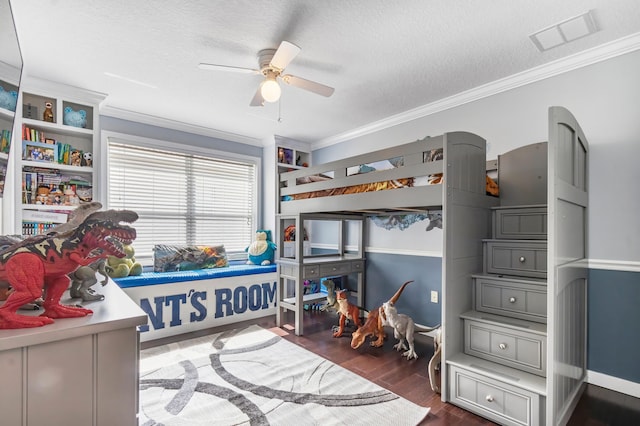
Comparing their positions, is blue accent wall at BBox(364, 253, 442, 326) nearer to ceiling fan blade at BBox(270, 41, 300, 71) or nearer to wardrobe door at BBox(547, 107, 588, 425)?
wardrobe door at BBox(547, 107, 588, 425)

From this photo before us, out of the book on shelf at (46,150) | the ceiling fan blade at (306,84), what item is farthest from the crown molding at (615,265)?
the book on shelf at (46,150)

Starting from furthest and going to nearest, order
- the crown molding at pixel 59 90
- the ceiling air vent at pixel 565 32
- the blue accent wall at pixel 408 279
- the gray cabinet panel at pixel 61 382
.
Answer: the blue accent wall at pixel 408 279 → the crown molding at pixel 59 90 → the ceiling air vent at pixel 565 32 → the gray cabinet panel at pixel 61 382

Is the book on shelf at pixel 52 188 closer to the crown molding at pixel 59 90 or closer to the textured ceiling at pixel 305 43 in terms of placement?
the crown molding at pixel 59 90

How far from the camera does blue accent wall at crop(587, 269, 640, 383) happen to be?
2168mm

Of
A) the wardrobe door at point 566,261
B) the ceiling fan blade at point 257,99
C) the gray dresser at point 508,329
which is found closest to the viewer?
the wardrobe door at point 566,261

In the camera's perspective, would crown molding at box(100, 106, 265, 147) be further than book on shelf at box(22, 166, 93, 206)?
Yes

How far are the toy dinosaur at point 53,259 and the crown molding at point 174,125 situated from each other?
3062mm

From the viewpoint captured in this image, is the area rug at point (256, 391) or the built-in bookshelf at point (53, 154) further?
the built-in bookshelf at point (53, 154)

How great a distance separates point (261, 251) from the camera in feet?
13.8

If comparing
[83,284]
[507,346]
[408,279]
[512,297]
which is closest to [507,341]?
[507,346]

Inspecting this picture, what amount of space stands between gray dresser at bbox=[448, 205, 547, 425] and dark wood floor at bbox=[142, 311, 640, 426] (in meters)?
0.17

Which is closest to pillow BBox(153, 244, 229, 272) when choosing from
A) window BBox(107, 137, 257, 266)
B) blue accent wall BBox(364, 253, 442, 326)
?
window BBox(107, 137, 257, 266)

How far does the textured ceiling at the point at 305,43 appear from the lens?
187cm

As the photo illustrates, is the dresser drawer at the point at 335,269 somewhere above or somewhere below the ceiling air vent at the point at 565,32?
below
